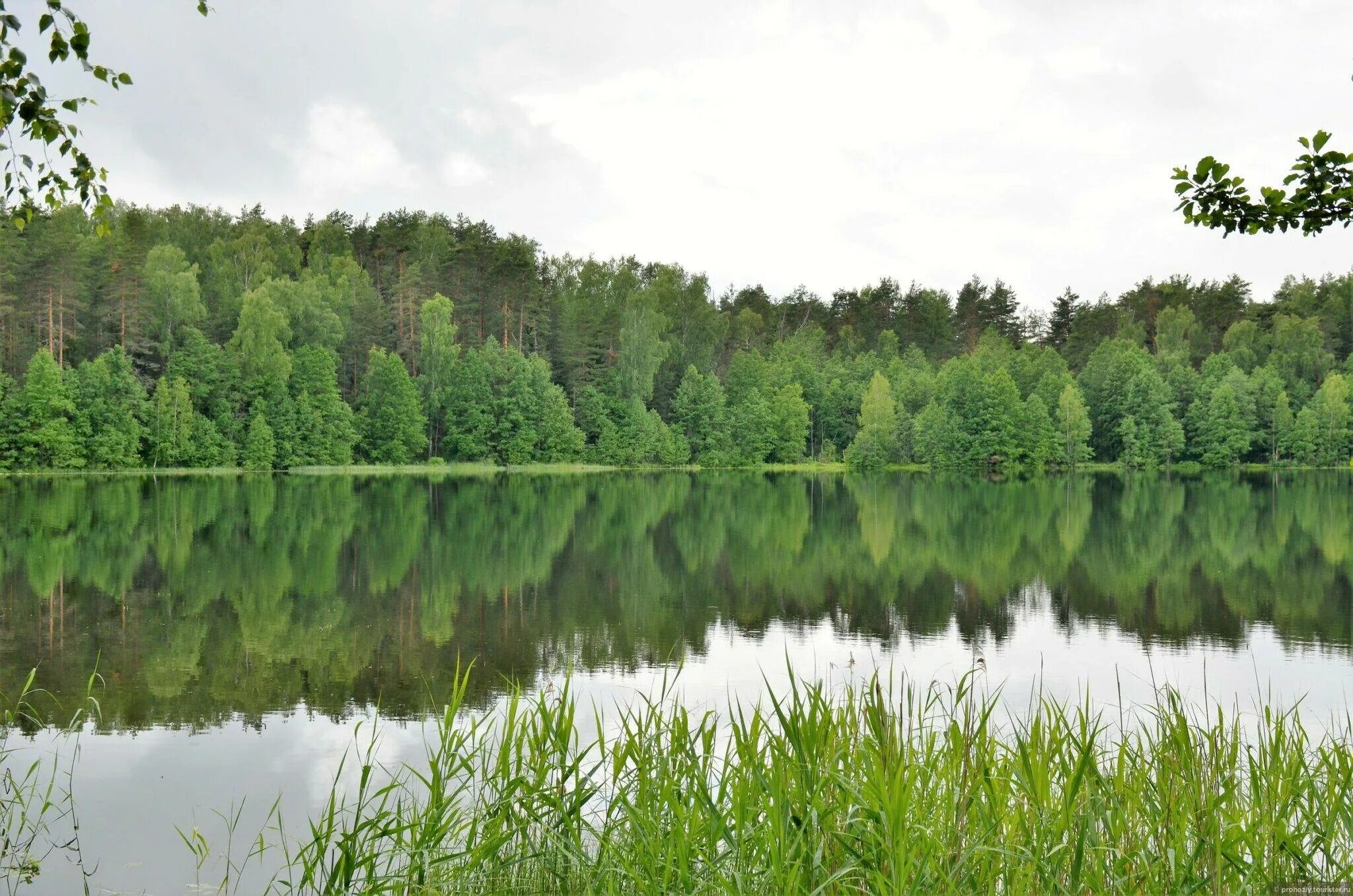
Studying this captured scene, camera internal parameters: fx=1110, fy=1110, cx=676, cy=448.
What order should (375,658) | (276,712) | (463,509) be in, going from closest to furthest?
(276,712), (375,658), (463,509)

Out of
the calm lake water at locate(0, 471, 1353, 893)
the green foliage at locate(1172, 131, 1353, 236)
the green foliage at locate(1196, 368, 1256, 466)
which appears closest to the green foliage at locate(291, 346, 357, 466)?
the calm lake water at locate(0, 471, 1353, 893)

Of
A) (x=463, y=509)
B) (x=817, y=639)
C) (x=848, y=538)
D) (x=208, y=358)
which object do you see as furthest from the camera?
(x=208, y=358)

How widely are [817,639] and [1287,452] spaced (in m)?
89.8

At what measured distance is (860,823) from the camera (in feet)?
17.2

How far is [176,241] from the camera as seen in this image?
271 ft

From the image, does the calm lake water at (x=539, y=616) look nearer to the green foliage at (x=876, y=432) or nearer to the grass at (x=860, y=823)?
the grass at (x=860, y=823)

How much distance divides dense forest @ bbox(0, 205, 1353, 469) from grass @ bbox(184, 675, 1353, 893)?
63216 mm

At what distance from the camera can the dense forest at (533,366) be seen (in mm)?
66250

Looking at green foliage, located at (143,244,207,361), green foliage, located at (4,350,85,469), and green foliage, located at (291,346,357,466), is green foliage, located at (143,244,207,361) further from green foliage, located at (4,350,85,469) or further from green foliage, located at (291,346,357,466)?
green foliage, located at (4,350,85,469)

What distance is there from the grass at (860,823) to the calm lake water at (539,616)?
77cm

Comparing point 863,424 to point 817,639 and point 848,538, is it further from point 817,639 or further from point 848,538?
point 817,639

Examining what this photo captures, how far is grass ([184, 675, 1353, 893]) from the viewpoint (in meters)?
5.02

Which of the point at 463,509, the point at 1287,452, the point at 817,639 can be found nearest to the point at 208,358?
the point at 463,509

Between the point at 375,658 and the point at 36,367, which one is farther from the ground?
the point at 36,367
